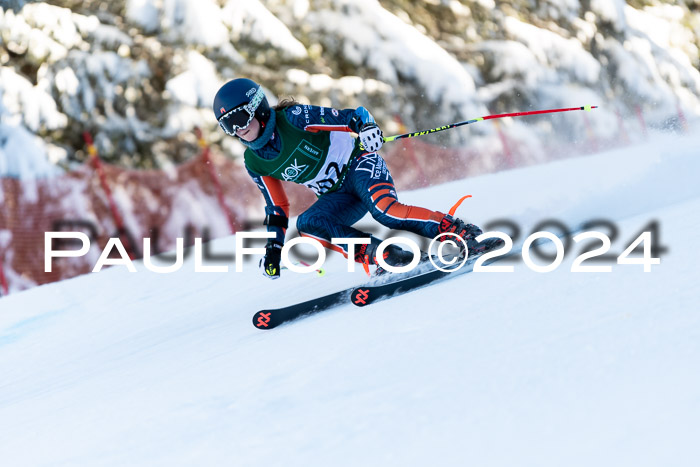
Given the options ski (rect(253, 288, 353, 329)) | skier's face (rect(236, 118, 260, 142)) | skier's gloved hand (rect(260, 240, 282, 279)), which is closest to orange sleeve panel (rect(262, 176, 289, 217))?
skier's gloved hand (rect(260, 240, 282, 279))

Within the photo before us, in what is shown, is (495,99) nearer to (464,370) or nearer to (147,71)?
(147,71)

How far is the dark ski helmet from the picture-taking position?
12.4ft

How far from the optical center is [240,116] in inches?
149

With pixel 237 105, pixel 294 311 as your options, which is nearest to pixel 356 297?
pixel 294 311

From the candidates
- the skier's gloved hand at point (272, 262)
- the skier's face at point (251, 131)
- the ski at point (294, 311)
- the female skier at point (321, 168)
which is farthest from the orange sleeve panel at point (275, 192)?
the ski at point (294, 311)

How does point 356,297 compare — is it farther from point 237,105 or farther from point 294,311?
point 237,105

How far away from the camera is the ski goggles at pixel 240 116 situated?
12.4 feet

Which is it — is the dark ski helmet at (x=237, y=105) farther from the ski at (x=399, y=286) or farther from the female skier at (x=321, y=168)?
the ski at (x=399, y=286)

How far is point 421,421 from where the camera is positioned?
71.5 inches

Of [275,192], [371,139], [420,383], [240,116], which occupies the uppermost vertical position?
[240,116]

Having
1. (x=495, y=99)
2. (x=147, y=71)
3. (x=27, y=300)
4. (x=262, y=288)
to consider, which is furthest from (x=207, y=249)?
(x=495, y=99)

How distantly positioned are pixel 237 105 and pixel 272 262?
0.88 meters

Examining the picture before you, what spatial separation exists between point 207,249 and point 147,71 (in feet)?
17.0

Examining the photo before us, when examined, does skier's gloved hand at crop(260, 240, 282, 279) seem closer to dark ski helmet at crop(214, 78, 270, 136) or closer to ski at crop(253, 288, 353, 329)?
ski at crop(253, 288, 353, 329)
